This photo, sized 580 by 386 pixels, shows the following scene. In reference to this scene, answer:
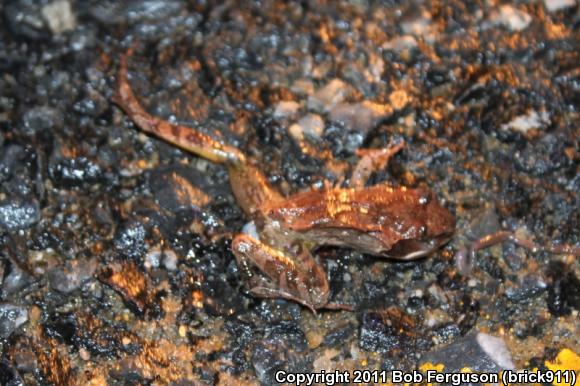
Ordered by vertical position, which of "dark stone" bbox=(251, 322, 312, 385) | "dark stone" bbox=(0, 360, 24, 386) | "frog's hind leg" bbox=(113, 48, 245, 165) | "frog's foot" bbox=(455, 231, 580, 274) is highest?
"frog's hind leg" bbox=(113, 48, 245, 165)

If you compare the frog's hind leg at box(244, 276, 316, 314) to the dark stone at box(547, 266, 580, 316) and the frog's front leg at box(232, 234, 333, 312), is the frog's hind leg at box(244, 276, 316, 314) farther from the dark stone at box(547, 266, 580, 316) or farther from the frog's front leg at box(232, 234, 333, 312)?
the dark stone at box(547, 266, 580, 316)

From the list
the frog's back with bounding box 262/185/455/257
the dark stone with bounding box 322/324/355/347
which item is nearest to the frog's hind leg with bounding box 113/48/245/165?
the frog's back with bounding box 262/185/455/257

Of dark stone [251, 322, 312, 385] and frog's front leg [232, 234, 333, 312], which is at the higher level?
frog's front leg [232, 234, 333, 312]

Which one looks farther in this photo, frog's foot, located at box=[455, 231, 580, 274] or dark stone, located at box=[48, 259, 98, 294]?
frog's foot, located at box=[455, 231, 580, 274]

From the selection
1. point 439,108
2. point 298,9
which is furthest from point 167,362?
point 298,9

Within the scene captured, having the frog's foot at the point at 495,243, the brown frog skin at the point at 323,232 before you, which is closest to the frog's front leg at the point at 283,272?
the brown frog skin at the point at 323,232

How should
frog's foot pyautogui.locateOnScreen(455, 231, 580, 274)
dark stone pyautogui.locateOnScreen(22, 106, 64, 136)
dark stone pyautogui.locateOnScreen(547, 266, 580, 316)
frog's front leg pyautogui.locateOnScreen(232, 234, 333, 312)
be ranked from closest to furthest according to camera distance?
frog's front leg pyautogui.locateOnScreen(232, 234, 333, 312) → dark stone pyautogui.locateOnScreen(547, 266, 580, 316) → frog's foot pyautogui.locateOnScreen(455, 231, 580, 274) → dark stone pyautogui.locateOnScreen(22, 106, 64, 136)

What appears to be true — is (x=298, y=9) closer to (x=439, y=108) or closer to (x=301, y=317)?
(x=439, y=108)
